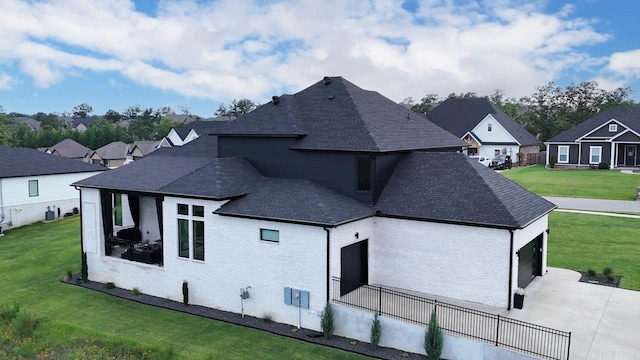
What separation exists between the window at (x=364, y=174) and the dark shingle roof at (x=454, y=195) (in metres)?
0.75

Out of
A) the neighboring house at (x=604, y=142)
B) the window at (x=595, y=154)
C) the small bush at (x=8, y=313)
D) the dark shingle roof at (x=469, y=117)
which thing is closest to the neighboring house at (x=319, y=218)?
the small bush at (x=8, y=313)

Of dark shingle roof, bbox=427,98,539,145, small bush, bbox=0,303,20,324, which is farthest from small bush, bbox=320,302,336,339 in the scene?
dark shingle roof, bbox=427,98,539,145

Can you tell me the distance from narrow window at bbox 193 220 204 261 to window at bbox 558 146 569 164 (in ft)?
163

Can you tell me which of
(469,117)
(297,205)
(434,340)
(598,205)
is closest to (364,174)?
(297,205)

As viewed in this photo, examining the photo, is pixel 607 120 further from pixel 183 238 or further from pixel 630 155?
pixel 183 238

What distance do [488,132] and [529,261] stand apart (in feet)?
153

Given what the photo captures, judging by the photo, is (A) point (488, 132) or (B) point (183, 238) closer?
(B) point (183, 238)

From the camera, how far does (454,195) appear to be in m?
17.9

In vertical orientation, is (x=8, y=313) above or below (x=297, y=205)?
below

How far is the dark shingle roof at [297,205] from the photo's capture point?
1670 centimetres

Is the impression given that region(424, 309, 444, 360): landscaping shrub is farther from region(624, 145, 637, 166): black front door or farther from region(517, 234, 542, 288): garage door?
region(624, 145, 637, 166): black front door

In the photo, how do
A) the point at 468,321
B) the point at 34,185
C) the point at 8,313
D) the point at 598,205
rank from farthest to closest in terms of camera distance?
1. the point at 34,185
2. the point at 598,205
3. the point at 8,313
4. the point at 468,321

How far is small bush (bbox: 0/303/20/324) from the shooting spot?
17406 millimetres

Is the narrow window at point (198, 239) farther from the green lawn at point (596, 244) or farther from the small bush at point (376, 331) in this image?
the green lawn at point (596, 244)
